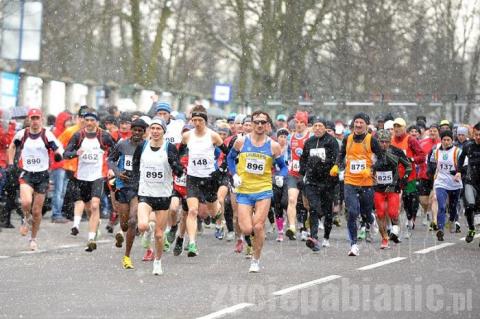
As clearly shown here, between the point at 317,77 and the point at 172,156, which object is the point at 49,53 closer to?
the point at 317,77

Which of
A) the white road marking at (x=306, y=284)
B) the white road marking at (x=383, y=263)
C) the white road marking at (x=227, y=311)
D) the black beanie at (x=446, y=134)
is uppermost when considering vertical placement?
the black beanie at (x=446, y=134)

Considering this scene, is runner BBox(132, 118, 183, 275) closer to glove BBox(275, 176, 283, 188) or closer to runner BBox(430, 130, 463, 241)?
glove BBox(275, 176, 283, 188)

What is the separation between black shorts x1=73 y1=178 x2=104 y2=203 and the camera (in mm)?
18969

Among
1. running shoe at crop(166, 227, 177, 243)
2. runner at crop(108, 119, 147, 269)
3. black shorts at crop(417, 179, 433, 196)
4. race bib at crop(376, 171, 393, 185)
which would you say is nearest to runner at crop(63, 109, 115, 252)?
running shoe at crop(166, 227, 177, 243)

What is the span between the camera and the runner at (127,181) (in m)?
15.8

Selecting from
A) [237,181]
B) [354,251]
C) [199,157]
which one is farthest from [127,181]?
[354,251]

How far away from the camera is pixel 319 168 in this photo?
61.0 feet

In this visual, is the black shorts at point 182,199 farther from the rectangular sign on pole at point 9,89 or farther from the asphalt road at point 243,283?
the rectangular sign on pole at point 9,89

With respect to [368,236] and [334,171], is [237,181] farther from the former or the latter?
[368,236]

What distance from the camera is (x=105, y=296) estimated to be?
42.0 ft

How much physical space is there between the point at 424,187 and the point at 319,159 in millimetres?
6116

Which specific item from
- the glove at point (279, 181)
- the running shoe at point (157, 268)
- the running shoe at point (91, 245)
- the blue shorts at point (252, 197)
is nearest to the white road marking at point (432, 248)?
the glove at point (279, 181)

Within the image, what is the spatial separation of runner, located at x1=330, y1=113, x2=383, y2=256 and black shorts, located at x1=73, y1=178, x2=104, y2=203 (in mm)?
3493

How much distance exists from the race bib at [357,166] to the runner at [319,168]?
2.68 ft
